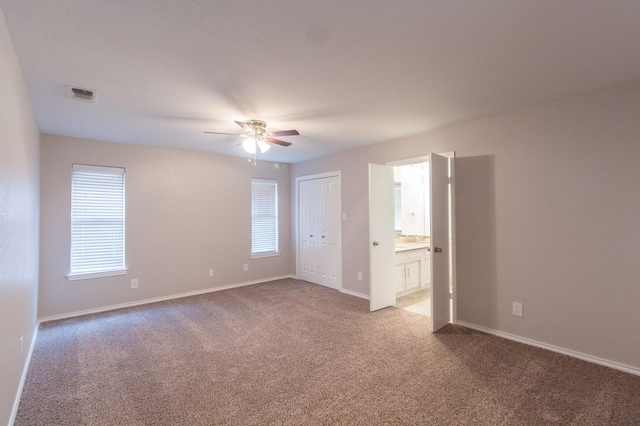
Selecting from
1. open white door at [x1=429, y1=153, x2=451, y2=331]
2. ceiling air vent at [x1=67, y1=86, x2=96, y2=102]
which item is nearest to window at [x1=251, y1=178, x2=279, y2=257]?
ceiling air vent at [x1=67, y1=86, x2=96, y2=102]

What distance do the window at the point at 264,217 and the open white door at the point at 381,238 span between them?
2.56m

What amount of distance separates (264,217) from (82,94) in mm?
3640

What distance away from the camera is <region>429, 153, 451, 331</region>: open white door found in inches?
131

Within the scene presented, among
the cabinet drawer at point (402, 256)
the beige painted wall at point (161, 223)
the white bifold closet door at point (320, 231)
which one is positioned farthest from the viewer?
the white bifold closet door at point (320, 231)

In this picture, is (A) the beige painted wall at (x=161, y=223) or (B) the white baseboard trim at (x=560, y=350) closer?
(B) the white baseboard trim at (x=560, y=350)

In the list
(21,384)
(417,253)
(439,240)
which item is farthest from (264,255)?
(21,384)

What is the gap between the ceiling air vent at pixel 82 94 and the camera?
2543 mm

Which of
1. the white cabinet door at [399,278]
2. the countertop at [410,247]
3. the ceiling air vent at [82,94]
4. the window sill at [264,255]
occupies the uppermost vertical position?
the ceiling air vent at [82,94]

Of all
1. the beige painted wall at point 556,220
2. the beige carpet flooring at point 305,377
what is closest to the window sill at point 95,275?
the beige carpet flooring at point 305,377

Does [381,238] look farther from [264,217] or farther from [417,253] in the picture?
[264,217]

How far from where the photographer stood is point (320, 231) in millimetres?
5570

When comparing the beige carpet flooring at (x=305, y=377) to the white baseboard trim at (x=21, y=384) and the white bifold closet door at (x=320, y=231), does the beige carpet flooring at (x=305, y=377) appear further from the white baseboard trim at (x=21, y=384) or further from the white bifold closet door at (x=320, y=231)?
the white bifold closet door at (x=320, y=231)

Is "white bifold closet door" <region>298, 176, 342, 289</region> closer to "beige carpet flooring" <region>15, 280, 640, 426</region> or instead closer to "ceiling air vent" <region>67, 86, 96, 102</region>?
"beige carpet flooring" <region>15, 280, 640, 426</region>

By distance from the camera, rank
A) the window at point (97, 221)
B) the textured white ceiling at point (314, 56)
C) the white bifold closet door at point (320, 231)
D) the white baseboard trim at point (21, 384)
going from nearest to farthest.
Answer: the textured white ceiling at point (314, 56), the white baseboard trim at point (21, 384), the window at point (97, 221), the white bifold closet door at point (320, 231)
